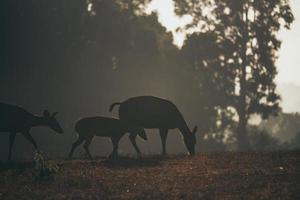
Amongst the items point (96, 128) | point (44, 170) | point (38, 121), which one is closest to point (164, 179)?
point (44, 170)

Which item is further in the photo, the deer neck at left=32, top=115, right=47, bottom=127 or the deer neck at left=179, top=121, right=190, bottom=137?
the deer neck at left=179, top=121, right=190, bottom=137

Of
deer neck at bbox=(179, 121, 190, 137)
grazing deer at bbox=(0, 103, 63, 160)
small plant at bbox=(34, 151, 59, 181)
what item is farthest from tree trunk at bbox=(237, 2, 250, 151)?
small plant at bbox=(34, 151, 59, 181)

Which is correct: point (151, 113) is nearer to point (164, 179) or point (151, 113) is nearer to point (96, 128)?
point (96, 128)

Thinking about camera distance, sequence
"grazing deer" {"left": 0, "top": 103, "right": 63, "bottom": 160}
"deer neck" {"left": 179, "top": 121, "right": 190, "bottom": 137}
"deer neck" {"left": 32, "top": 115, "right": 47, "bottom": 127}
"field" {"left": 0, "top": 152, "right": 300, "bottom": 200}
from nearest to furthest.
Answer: "field" {"left": 0, "top": 152, "right": 300, "bottom": 200} < "grazing deer" {"left": 0, "top": 103, "right": 63, "bottom": 160} < "deer neck" {"left": 32, "top": 115, "right": 47, "bottom": 127} < "deer neck" {"left": 179, "top": 121, "right": 190, "bottom": 137}

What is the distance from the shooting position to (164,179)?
20.7 meters

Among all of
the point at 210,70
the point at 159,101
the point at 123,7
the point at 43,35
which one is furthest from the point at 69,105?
the point at 159,101

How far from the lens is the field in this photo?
18.5m

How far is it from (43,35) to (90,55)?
6.51 meters

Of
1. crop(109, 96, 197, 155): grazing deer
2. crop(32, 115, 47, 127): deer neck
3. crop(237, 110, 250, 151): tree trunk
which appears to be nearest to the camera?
crop(32, 115, 47, 127): deer neck

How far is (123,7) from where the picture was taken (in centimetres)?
7444

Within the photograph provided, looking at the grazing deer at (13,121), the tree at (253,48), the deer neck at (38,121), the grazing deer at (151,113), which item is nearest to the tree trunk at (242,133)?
the tree at (253,48)

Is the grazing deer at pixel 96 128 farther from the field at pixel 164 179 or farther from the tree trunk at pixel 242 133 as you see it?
the tree trunk at pixel 242 133

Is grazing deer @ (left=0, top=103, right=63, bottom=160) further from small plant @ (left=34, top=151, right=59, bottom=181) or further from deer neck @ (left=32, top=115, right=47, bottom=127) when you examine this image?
small plant @ (left=34, top=151, right=59, bottom=181)

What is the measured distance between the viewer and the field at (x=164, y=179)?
60.6ft
